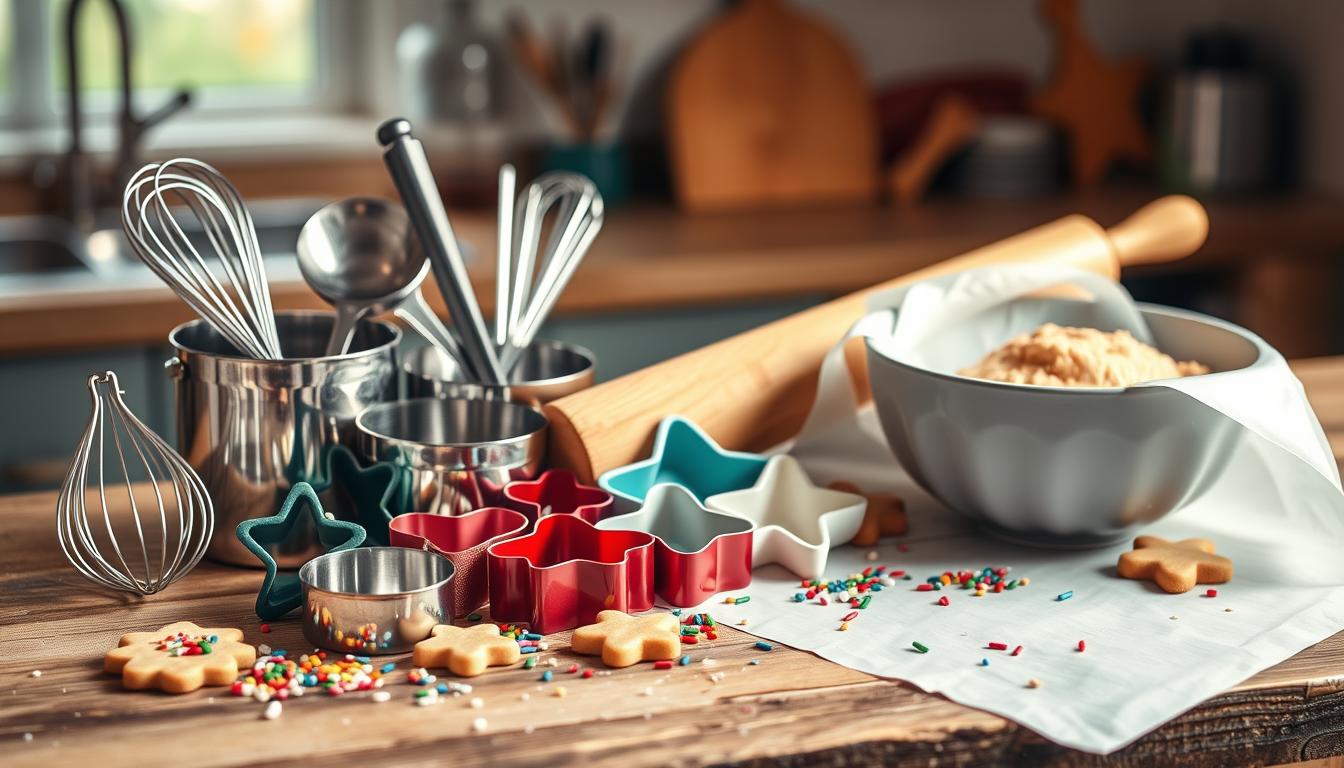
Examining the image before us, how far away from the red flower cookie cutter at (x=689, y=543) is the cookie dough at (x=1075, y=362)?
0.19 meters

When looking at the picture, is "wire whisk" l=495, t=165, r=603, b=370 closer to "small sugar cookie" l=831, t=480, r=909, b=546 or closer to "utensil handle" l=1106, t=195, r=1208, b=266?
"small sugar cookie" l=831, t=480, r=909, b=546

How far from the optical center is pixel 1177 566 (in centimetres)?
85

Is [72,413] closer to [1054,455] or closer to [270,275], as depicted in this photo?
[270,275]

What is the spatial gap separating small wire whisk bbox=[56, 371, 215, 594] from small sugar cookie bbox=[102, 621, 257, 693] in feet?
0.23

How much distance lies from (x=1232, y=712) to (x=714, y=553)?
0.29 meters

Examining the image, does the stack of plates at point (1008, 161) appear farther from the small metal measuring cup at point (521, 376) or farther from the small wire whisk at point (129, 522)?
the small wire whisk at point (129, 522)

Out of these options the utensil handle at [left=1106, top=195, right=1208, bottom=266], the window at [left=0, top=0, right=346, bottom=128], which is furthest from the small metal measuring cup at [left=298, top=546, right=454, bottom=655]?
the window at [left=0, top=0, right=346, bottom=128]

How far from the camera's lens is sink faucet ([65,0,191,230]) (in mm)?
2039

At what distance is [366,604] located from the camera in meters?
0.74

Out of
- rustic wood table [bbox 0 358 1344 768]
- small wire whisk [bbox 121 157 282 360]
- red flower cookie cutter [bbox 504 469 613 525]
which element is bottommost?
rustic wood table [bbox 0 358 1344 768]

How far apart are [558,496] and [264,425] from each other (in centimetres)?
18

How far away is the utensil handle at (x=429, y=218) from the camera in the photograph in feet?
2.81

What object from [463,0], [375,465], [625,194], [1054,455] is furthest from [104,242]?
[1054,455]

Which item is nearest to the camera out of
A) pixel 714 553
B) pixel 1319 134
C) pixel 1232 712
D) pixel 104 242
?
pixel 1232 712
